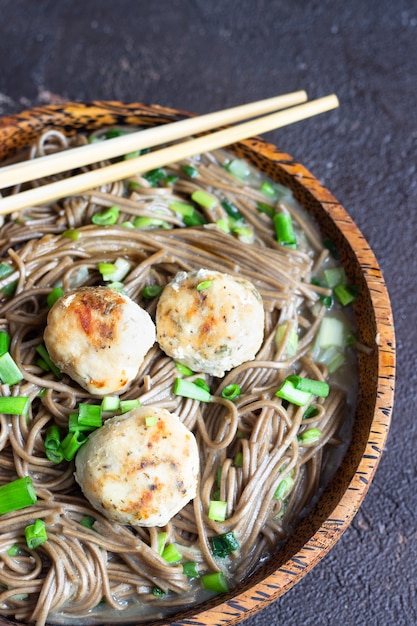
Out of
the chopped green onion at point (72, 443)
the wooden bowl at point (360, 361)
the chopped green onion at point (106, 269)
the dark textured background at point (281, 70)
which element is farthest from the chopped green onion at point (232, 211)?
the chopped green onion at point (72, 443)

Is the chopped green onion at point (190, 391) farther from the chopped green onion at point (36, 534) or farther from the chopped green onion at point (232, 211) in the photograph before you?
the chopped green onion at point (232, 211)

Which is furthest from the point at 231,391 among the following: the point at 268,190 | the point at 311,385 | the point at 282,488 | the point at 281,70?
the point at 281,70

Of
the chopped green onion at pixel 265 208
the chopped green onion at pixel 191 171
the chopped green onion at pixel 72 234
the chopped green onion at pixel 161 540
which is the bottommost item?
the chopped green onion at pixel 161 540

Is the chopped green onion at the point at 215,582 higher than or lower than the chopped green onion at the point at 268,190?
lower

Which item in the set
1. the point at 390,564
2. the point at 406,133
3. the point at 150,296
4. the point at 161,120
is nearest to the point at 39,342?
the point at 150,296

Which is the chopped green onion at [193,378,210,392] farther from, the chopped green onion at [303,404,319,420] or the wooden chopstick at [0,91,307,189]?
the wooden chopstick at [0,91,307,189]

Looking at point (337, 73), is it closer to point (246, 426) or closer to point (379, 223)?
point (379, 223)

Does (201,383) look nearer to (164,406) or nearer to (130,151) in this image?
(164,406)
